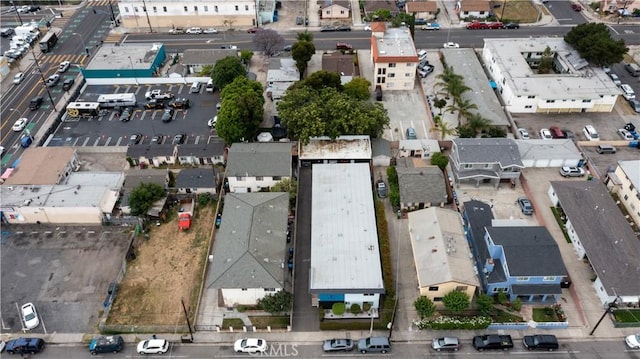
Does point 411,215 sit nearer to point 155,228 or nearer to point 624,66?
point 155,228

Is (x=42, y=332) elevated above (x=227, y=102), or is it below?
below

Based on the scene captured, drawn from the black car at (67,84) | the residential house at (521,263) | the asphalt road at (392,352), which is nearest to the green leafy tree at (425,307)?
the asphalt road at (392,352)

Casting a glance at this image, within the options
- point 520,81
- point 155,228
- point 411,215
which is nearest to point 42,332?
point 155,228

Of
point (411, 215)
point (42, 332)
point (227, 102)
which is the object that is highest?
point (227, 102)

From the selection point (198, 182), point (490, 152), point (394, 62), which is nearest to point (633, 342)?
point (490, 152)

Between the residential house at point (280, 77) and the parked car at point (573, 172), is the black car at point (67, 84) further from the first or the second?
the parked car at point (573, 172)

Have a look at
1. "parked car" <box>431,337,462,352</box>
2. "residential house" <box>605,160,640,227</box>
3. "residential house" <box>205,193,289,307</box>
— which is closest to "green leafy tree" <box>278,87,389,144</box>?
"residential house" <box>205,193,289,307</box>
